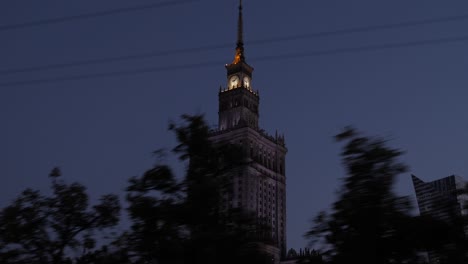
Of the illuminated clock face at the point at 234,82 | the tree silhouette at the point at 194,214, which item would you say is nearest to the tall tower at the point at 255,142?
the illuminated clock face at the point at 234,82

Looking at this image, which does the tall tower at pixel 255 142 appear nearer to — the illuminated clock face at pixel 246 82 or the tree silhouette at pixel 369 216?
the illuminated clock face at pixel 246 82

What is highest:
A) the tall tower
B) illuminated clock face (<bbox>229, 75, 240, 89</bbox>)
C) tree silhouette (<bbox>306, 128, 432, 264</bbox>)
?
illuminated clock face (<bbox>229, 75, 240, 89</bbox>)

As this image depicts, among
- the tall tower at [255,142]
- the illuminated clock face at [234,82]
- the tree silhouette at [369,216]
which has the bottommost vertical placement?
the tree silhouette at [369,216]

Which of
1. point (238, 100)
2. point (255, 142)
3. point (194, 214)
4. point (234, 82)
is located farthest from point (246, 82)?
point (194, 214)

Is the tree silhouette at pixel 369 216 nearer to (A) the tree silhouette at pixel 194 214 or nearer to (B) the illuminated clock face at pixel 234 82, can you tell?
(A) the tree silhouette at pixel 194 214

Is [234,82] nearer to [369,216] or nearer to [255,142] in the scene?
[255,142]

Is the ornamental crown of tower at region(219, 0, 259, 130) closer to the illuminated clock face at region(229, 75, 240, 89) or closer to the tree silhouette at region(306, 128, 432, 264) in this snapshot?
the illuminated clock face at region(229, 75, 240, 89)

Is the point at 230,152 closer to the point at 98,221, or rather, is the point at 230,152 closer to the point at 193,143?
the point at 193,143

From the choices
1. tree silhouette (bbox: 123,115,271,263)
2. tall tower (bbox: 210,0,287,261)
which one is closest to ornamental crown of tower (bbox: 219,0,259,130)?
tall tower (bbox: 210,0,287,261)

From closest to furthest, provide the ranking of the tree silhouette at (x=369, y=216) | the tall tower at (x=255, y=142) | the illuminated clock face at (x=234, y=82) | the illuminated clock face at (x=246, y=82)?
the tree silhouette at (x=369, y=216), the tall tower at (x=255, y=142), the illuminated clock face at (x=234, y=82), the illuminated clock face at (x=246, y=82)

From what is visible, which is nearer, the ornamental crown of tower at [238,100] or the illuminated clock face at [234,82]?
the ornamental crown of tower at [238,100]

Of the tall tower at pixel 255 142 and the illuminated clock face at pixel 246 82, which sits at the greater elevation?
the illuminated clock face at pixel 246 82

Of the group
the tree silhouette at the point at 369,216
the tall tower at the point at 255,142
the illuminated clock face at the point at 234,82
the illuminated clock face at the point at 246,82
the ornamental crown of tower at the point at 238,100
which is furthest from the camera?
the illuminated clock face at the point at 246,82

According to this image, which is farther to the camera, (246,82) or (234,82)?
(246,82)
